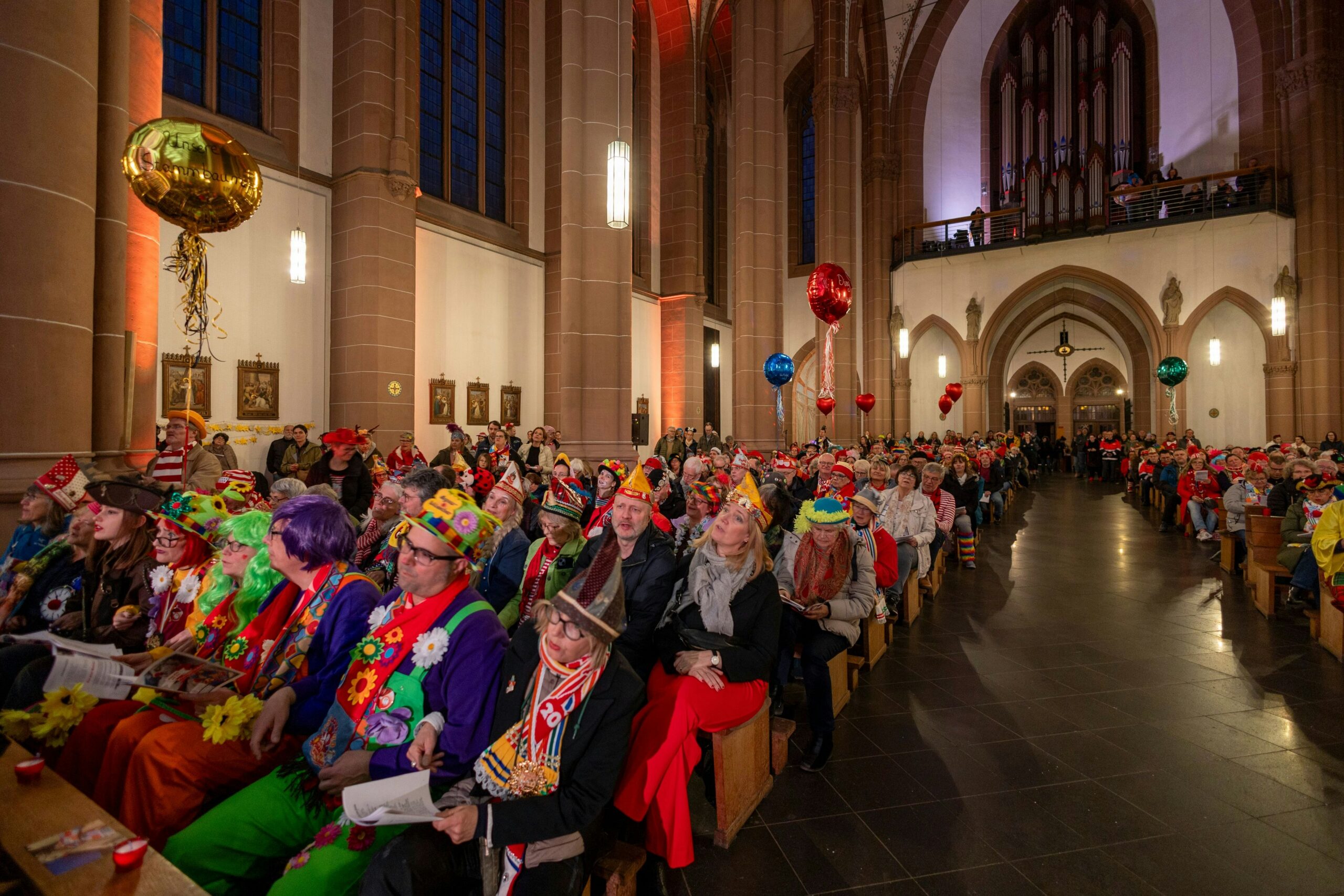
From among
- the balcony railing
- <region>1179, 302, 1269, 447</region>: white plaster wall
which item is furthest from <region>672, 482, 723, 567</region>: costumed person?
<region>1179, 302, 1269, 447</region>: white plaster wall

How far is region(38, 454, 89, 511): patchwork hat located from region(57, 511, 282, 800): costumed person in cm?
148

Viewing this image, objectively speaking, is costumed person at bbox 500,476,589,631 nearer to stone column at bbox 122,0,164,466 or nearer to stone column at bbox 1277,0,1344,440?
stone column at bbox 122,0,164,466

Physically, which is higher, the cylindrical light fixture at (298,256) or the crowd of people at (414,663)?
the cylindrical light fixture at (298,256)

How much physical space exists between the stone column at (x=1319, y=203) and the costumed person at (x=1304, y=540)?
583 inches

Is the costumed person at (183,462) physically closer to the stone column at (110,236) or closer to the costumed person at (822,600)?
the stone column at (110,236)

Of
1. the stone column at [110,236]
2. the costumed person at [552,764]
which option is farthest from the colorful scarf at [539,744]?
the stone column at [110,236]

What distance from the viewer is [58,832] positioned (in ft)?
5.33

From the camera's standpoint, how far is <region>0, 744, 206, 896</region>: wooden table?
4.69 feet

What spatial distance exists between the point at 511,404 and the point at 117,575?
11.1 meters

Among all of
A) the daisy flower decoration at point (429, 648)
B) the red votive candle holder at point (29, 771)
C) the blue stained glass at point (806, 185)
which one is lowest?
the red votive candle holder at point (29, 771)

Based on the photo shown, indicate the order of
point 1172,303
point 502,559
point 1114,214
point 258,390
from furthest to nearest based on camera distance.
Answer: point 1114,214
point 1172,303
point 258,390
point 502,559

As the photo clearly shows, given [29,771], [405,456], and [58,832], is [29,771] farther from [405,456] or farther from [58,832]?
[405,456]

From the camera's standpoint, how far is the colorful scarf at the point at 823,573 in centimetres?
378

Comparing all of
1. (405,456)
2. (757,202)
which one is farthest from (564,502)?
(757,202)
